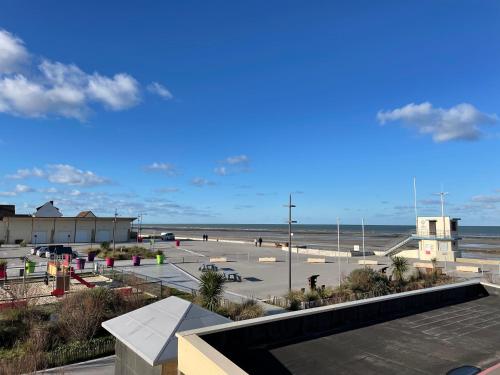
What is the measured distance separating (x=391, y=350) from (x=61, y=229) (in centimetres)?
7535

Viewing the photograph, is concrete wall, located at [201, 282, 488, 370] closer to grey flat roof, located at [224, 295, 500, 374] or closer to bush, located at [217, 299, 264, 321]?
grey flat roof, located at [224, 295, 500, 374]

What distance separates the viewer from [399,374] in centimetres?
825

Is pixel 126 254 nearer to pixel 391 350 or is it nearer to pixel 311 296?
pixel 311 296

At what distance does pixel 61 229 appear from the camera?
7475 cm

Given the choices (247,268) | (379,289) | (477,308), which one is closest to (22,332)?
(477,308)

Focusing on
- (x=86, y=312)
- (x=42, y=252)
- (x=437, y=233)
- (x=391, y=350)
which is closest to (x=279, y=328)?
(x=391, y=350)

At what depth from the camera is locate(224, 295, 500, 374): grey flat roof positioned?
8641 millimetres

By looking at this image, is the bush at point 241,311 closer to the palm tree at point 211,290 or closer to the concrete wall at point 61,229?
the palm tree at point 211,290

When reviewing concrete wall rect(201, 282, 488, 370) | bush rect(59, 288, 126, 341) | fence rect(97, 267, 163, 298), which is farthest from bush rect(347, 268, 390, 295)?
bush rect(59, 288, 126, 341)

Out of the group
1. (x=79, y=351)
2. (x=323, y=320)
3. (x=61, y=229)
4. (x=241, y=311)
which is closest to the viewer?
(x=323, y=320)

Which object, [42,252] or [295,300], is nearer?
[295,300]

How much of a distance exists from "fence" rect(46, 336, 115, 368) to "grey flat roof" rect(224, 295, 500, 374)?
1022 centimetres

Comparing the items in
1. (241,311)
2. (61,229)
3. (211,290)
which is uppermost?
(61,229)

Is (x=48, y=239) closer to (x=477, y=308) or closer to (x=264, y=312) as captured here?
(x=264, y=312)
